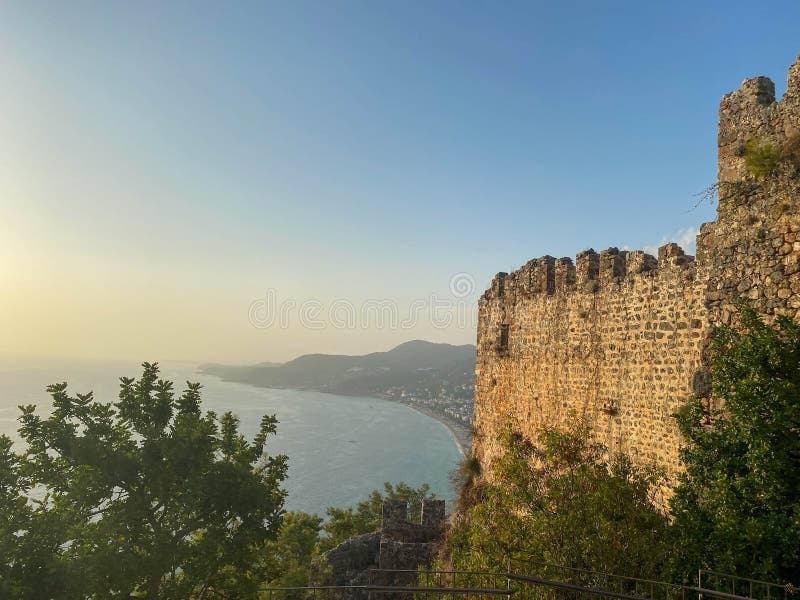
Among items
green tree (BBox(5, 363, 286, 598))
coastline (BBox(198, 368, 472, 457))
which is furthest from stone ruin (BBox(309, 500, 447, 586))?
coastline (BBox(198, 368, 472, 457))

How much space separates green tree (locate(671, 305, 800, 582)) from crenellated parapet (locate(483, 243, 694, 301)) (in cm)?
331

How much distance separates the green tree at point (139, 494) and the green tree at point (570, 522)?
5.76m

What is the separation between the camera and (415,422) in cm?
13138

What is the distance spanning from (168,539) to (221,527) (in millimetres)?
1115

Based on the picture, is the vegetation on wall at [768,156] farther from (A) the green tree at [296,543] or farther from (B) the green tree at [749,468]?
(A) the green tree at [296,543]

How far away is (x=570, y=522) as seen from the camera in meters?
6.71

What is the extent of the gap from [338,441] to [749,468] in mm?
101080

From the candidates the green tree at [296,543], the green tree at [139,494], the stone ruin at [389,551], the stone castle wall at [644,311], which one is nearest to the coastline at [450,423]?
the green tree at [296,543]

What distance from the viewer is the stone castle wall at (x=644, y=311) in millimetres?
6184

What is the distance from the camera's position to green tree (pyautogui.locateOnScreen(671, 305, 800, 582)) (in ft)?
17.0

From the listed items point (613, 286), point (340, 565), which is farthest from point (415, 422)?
point (613, 286)

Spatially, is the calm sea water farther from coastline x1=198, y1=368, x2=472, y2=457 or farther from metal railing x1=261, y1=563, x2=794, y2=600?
metal railing x1=261, y1=563, x2=794, y2=600

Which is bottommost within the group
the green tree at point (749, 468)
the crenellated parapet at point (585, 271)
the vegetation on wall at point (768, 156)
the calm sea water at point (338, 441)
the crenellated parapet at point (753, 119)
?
the calm sea water at point (338, 441)

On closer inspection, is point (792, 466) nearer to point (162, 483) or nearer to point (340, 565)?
A: point (162, 483)
